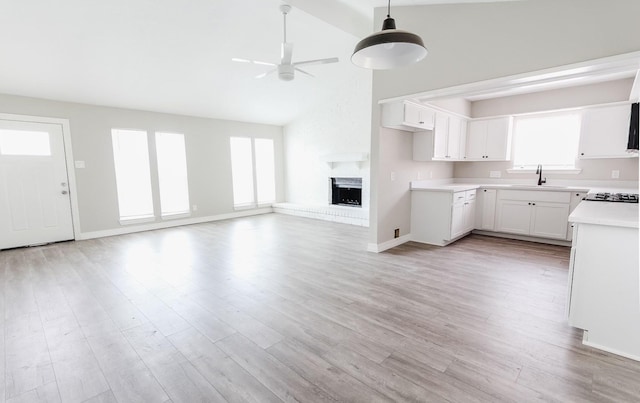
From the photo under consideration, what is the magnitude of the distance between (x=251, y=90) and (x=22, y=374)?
5.23 m

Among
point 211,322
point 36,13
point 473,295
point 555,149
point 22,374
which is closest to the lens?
point 22,374

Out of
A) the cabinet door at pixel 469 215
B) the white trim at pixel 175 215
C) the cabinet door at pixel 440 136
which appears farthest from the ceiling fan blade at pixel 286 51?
the white trim at pixel 175 215

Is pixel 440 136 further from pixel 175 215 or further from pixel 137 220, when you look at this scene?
pixel 137 220

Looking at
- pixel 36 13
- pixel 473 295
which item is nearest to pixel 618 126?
pixel 473 295

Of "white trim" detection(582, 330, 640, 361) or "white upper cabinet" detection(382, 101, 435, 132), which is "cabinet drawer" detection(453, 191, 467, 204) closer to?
"white upper cabinet" detection(382, 101, 435, 132)

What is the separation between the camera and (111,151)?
5.46m

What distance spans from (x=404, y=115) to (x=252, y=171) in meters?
4.96

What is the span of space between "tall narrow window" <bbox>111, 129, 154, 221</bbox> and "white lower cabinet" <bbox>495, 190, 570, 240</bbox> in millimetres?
6877

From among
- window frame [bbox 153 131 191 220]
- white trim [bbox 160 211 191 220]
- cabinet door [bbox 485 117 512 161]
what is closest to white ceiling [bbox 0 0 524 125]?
window frame [bbox 153 131 191 220]

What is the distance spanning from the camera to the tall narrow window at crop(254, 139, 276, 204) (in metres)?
7.92

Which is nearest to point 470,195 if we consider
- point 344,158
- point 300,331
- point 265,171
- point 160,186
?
point 344,158

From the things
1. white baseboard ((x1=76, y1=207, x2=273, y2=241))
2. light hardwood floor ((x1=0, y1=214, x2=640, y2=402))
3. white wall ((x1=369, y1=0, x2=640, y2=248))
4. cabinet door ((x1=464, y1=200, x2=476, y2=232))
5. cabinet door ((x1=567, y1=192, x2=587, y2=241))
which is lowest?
light hardwood floor ((x1=0, y1=214, x2=640, y2=402))

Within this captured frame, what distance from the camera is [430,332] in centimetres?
218

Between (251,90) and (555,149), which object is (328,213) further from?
(555,149)
